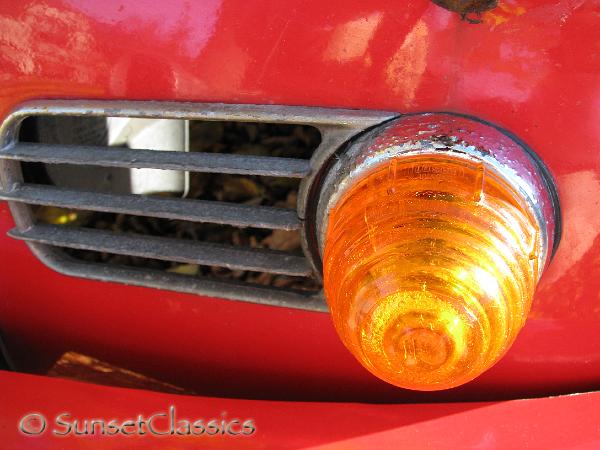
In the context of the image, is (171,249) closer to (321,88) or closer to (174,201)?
(174,201)

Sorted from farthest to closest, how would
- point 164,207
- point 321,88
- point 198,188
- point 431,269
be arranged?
point 198,188, point 164,207, point 321,88, point 431,269

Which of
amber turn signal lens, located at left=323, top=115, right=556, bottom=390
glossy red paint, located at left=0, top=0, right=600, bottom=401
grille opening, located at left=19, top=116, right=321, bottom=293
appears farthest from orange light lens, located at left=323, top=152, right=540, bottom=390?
grille opening, located at left=19, top=116, right=321, bottom=293

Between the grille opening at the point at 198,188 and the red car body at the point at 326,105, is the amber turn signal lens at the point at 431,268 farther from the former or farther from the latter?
the grille opening at the point at 198,188

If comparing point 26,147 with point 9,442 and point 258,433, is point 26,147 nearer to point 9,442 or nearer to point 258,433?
point 9,442

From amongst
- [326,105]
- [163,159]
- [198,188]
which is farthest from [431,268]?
[198,188]

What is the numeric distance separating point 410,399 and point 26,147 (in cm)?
75

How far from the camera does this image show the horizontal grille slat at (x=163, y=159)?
91cm

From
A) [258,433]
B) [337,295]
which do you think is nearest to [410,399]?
[258,433]

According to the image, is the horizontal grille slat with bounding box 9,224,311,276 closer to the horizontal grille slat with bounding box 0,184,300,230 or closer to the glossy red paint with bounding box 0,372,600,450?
the horizontal grille slat with bounding box 0,184,300,230

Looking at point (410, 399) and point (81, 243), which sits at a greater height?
point (81, 243)

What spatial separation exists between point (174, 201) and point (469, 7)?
1.71ft

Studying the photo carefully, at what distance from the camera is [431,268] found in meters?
0.68

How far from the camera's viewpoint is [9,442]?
95 centimetres

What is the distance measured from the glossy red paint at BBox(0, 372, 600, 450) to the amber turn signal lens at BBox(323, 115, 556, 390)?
0.21 metres
